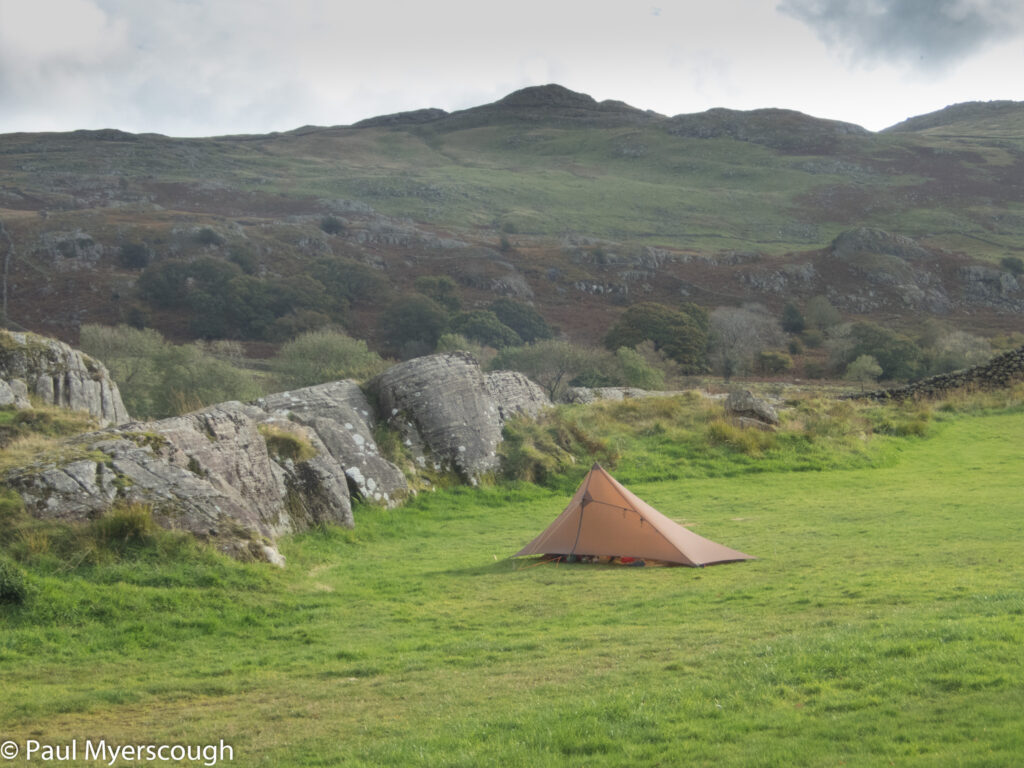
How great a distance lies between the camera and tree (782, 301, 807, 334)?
85.1m

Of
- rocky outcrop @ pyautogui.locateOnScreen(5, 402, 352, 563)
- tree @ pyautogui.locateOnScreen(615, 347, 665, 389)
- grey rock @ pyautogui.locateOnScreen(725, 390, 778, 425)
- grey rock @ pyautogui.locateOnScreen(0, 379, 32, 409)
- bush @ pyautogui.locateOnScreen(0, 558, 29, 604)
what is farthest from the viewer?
tree @ pyautogui.locateOnScreen(615, 347, 665, 389)

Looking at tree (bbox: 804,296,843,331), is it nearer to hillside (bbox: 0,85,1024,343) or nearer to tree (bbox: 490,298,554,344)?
hillside (bbox: 0,85,1024,343)

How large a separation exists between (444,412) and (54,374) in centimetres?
1131

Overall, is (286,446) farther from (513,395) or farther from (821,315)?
(821,315)

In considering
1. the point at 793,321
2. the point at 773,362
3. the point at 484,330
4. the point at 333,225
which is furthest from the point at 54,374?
the point at 333,225

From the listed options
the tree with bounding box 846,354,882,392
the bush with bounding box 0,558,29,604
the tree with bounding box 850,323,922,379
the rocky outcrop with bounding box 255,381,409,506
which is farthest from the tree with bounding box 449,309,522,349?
the bush with bounding box 0,558,29,604

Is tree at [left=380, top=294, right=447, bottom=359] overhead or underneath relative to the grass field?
overhead

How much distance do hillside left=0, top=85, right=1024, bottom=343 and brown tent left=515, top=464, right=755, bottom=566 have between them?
63.3 metres

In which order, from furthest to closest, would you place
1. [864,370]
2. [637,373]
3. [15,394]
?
[864,370] < [637,373] < [15,394]

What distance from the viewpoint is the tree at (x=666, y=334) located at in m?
71.4

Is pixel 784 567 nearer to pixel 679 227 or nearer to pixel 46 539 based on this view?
pixel 46 539

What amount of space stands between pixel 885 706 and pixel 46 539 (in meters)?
11.3

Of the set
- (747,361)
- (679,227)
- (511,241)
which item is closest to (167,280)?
(511,241)

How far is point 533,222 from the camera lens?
4978 inches
